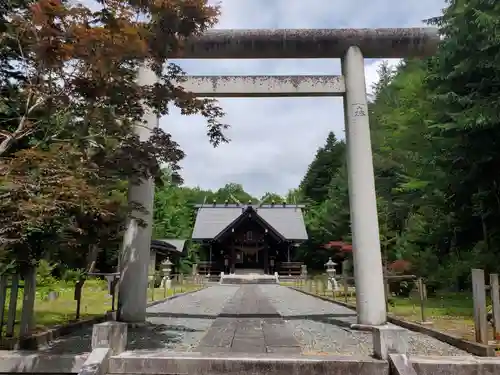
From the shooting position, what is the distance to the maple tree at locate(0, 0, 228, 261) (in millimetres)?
3928

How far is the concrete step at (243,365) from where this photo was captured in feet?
14.9

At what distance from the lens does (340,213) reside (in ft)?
102

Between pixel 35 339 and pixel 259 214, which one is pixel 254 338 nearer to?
pixel 35 339

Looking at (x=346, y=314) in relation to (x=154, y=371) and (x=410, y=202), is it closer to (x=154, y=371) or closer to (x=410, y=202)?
(x=154, y=371)

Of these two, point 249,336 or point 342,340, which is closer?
point 342,340

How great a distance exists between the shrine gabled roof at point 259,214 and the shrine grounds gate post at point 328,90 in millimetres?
27533

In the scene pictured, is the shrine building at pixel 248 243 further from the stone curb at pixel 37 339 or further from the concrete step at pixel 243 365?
the concrete step at pixel 243 365

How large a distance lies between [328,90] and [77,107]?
4.90 metres

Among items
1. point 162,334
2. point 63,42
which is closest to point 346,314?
point 162,334

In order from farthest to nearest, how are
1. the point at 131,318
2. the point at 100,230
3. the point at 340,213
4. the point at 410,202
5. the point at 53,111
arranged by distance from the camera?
the point at 340,213 → the point at 410,202 → the point at 131,318 → the point at 100,230 → the point at 53,111

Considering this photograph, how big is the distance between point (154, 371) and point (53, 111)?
10.0 feet

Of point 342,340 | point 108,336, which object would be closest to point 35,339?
point 108,336

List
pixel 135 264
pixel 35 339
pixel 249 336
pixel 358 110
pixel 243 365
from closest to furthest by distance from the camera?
pixel 243 365, pixel 35 339, pixel 249 336, pixel 135 264, pixel 358 110

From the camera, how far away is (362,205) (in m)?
7.48
